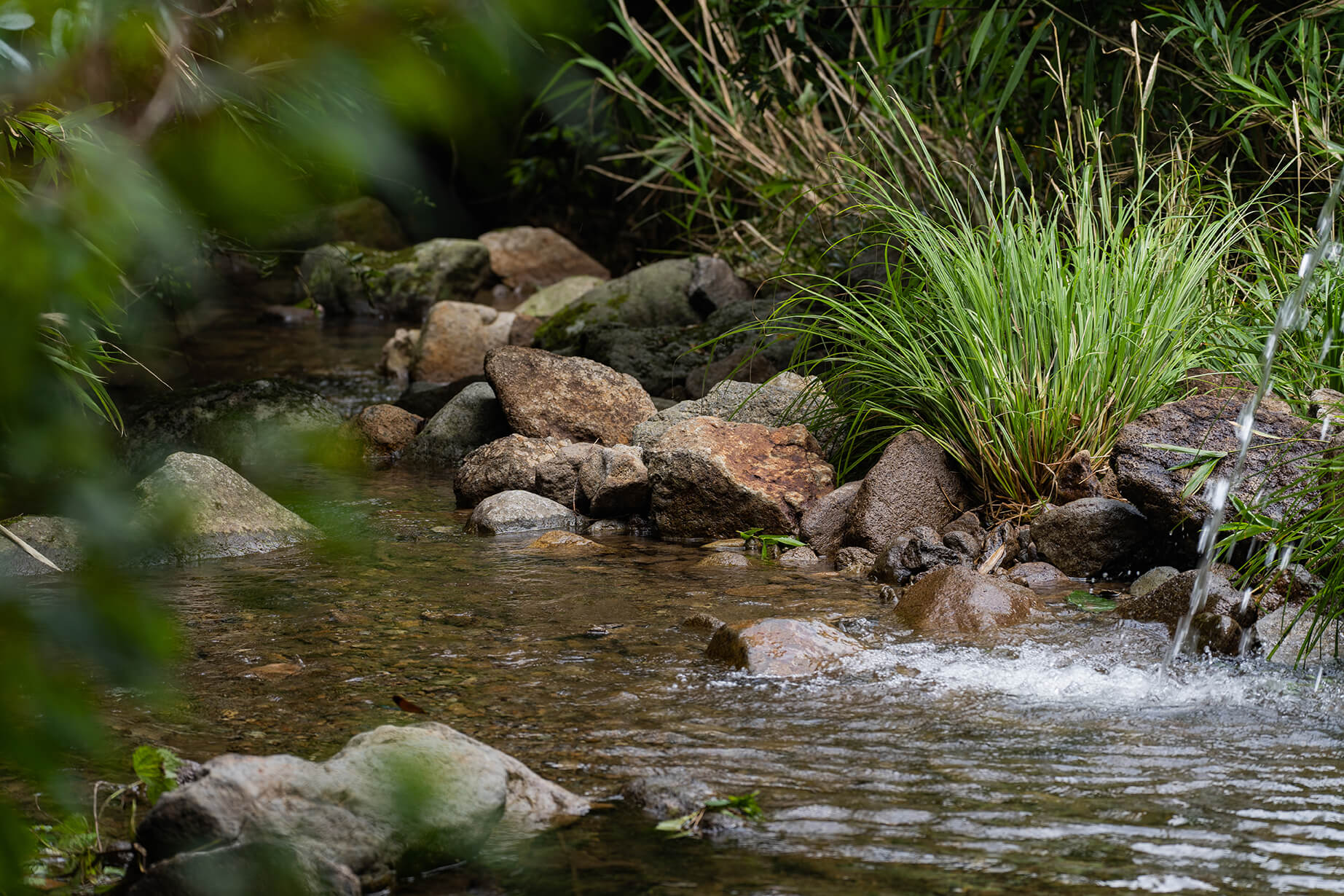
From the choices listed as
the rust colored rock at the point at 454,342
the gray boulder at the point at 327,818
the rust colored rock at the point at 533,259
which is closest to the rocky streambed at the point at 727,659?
the gray boulder at the point at 327,818

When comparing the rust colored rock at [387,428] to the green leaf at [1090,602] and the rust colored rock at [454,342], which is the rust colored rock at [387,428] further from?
the green leaf at [1090,602]

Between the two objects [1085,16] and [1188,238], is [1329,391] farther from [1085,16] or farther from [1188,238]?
[1085,16]

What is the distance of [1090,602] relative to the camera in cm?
421

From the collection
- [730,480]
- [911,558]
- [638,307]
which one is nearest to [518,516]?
[730,480]

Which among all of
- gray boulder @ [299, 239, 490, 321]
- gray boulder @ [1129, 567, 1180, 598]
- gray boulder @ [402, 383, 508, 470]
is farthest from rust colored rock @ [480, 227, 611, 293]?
gray boulder @ [1129, 567, 1180, 598]

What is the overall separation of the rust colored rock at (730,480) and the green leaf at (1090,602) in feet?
4.18

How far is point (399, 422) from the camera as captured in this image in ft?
24.5

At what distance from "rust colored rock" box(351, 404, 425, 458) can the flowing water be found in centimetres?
269

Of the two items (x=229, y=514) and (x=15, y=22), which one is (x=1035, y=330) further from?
(x=15, y=22)

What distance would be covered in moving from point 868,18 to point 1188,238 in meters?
4.73

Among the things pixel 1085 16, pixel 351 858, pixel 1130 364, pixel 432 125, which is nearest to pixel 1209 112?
pixel 1085 16

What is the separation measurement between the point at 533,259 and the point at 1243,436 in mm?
12137

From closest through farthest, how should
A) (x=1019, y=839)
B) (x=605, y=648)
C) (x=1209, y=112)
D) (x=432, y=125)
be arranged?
1. (x=432, y=125)
2. (x=1019, y=839)
3. (x=605, y=648)
4. (x=1209, y=112)

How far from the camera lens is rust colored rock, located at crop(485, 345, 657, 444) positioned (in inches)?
259
